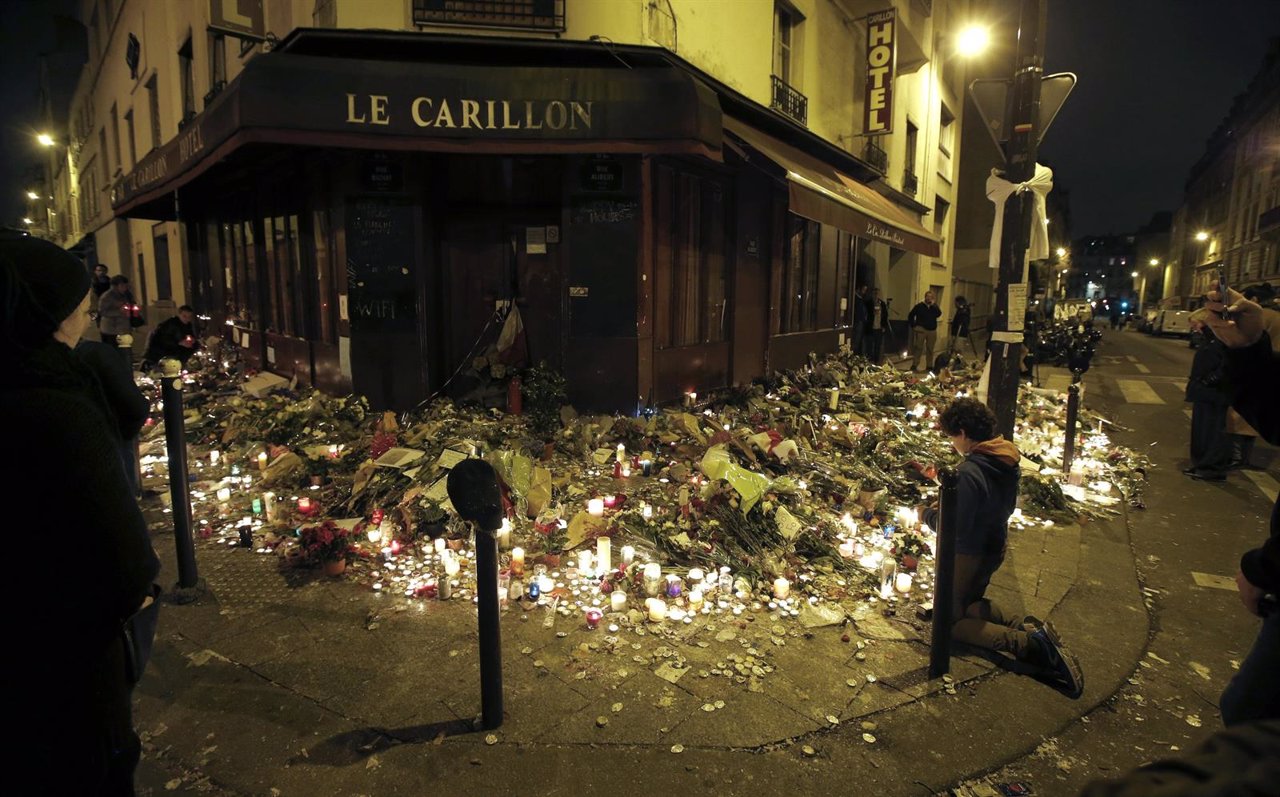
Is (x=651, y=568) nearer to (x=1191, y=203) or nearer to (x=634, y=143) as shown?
(x=634, y=143)

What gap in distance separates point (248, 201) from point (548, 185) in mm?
6604

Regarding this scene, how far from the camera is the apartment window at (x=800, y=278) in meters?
12.4

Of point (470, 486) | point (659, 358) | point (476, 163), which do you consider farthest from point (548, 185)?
point (470, 486)

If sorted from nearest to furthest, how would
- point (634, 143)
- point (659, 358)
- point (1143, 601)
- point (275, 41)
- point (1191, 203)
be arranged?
point (1143, 601) → point (634, 143) → point (275, 41) → point (659, 358) → point (1191, 203)

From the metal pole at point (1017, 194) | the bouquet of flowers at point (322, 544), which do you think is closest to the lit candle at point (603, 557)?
the bouquet of flowers at point (322, 544)

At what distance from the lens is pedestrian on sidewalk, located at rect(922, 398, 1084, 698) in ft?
11.8

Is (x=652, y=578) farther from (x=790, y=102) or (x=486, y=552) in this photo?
(x=790, y=102)

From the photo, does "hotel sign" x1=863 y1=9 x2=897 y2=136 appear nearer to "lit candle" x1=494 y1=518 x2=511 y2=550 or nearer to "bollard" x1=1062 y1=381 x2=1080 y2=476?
"bollard" x1=1062 y1=381 x2=1080 y2=476

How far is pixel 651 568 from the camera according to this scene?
14.3 ft

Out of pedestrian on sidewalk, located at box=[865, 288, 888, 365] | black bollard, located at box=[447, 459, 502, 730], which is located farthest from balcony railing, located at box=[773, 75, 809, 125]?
black bollard, located at box=[447, 459, 502, 730]

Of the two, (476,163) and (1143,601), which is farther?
(476,163)

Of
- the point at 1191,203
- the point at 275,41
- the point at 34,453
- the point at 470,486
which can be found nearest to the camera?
the point at 34,453

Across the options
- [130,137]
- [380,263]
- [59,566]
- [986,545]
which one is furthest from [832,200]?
[130,137]

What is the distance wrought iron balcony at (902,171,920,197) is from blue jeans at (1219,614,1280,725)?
17.8 meters
